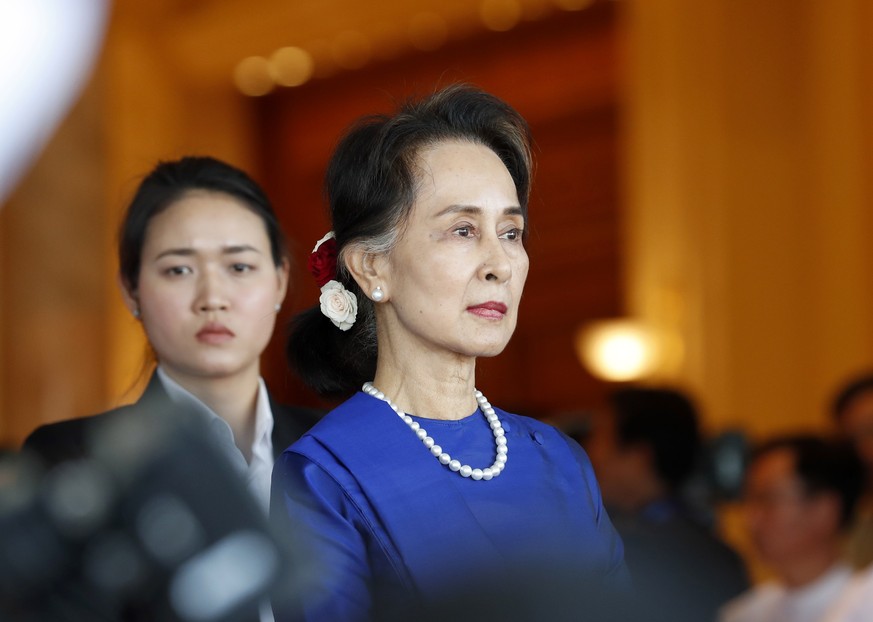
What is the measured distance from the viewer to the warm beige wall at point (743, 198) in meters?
8.40

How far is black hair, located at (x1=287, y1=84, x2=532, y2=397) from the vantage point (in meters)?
1.83

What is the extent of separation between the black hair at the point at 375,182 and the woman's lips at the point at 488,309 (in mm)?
150

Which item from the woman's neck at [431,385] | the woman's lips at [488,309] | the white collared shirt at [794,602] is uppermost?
the woman's lips at [488,309]

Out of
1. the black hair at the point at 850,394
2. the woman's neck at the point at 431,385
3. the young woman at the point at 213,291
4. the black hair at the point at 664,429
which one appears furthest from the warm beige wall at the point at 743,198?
the woman's neck at the point at 431,385

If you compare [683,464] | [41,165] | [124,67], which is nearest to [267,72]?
[124,67]

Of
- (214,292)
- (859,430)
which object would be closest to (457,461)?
(214,292)

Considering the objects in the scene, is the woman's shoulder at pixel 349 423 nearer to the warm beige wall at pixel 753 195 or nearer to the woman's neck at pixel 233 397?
the woman's neck at pixel 233 397

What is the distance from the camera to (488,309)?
1.77 m

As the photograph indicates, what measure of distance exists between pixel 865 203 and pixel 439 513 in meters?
6.88

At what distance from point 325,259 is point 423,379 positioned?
260 mm

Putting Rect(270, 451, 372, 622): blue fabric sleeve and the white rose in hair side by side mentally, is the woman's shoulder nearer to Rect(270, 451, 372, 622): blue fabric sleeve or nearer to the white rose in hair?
Rect(270, 451, 372, 622): blue fabric sleeve

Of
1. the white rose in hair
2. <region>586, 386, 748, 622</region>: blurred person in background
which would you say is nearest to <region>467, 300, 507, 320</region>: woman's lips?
the white rose in hair

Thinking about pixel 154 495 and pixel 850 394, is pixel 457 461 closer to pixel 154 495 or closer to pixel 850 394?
pixel 154 495

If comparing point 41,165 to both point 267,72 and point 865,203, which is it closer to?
point 267,72
